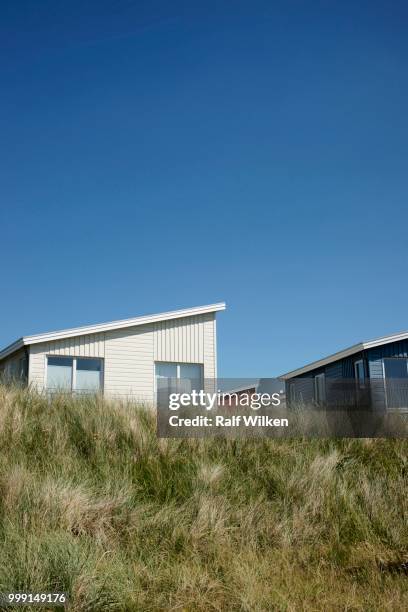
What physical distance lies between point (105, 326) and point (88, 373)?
1588 mm

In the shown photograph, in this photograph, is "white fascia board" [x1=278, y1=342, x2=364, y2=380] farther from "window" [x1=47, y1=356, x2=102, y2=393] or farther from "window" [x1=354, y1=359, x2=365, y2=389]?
"window" [x1=47, y1=356, x2=102, y2=393]

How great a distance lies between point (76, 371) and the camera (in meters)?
18.6

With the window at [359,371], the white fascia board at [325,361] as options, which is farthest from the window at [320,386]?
the window at [359,371]

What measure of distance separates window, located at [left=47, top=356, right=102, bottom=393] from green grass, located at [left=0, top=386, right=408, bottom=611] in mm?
9529

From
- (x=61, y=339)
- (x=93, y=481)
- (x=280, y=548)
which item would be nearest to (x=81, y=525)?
(x=93, y=481)

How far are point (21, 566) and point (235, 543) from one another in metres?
2.07

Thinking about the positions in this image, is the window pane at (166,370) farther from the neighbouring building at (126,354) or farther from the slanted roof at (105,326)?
the slanted roof at (105,326)

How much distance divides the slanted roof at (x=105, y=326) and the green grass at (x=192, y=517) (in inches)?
363

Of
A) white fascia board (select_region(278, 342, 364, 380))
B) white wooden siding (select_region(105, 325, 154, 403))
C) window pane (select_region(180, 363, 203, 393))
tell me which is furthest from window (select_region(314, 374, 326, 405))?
white wooden siding (select_region(105, 325, 154, 403))

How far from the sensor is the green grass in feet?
15.1

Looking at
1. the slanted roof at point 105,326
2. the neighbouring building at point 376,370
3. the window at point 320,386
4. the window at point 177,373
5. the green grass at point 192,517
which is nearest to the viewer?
the green grass at point 192,517

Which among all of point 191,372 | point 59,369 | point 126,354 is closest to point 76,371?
point 59,369

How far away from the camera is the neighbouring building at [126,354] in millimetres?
18172

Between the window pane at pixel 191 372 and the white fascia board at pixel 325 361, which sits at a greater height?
the white fascia board at pixel 325 361
